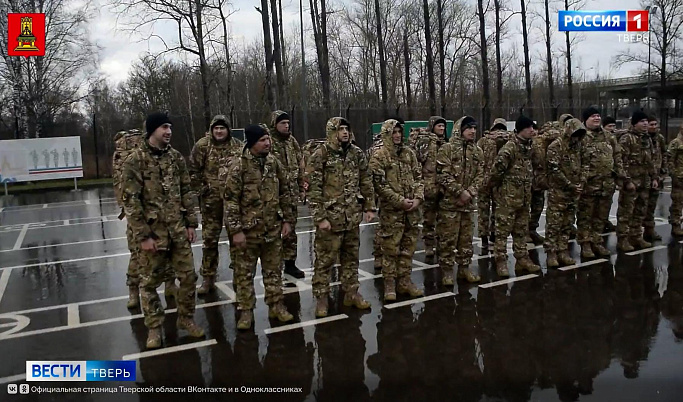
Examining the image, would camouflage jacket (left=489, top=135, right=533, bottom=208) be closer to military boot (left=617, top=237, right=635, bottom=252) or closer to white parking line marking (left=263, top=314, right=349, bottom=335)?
military boot (left=617, top=237, right=635, bottom=252)

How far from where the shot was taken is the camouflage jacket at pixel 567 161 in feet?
23.8

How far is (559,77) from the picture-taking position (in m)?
53.6

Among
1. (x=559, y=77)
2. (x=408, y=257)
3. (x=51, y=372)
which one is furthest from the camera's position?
(x=559, y=77)

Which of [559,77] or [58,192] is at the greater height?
[559,77]

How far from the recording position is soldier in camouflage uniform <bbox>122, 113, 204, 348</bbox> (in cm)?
490

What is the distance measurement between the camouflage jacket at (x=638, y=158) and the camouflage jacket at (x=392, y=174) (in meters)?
4.32

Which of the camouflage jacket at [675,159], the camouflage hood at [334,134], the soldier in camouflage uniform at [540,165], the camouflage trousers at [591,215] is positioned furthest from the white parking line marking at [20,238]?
the camouflage jacket at [675,159]

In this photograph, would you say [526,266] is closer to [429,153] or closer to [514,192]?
[514,192]

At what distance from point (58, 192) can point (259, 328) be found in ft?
52.5

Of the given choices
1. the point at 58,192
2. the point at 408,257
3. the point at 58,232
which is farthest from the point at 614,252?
the point at 58,192

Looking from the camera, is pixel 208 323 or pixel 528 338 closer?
pixel 528 338

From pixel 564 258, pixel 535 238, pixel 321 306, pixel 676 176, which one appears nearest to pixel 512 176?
pixel 564 258

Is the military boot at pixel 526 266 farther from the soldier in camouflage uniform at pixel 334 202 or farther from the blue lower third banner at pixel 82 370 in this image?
the blue lower third banner at pixel 82 370

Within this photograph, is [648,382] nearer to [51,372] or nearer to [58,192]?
[51,372]
